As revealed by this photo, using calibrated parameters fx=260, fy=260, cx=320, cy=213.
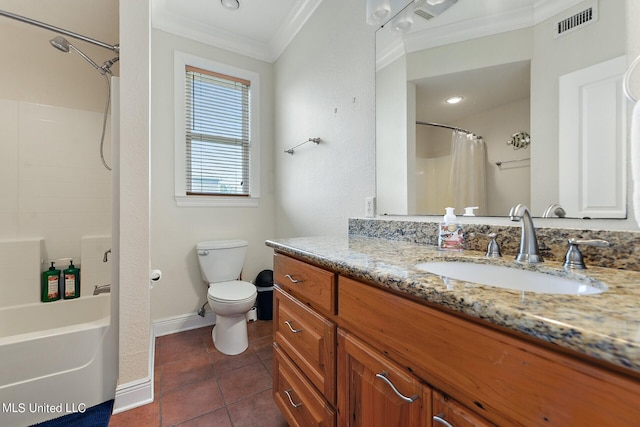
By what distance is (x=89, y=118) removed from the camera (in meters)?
2.16

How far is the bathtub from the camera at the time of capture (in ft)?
4.11

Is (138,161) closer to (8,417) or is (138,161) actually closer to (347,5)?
(8,417)

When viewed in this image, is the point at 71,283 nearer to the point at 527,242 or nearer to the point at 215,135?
the point at 215,135

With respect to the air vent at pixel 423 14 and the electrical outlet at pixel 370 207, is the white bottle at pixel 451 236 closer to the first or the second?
the electrical outlet at pixel 370 207

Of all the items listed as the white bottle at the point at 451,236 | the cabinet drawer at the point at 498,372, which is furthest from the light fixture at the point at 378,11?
the cabinet drawer at the point at 498,372

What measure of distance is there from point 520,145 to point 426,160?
387mm

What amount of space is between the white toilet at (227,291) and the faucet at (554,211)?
1695 millimetres

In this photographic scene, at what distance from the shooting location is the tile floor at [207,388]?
132 centimetres

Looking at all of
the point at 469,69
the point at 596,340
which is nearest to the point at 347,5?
the point at 469,69

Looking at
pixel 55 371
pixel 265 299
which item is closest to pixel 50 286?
pixel 55 371

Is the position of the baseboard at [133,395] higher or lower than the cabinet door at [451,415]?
lower

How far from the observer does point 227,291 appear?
76.0 inches

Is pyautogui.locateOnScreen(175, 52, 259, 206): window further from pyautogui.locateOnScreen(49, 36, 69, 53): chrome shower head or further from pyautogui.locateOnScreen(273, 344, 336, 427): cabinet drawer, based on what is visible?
pyautogui.locateOnScreen(273, 344, 336, 427): cabinet drawer

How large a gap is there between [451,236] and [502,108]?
52cm
